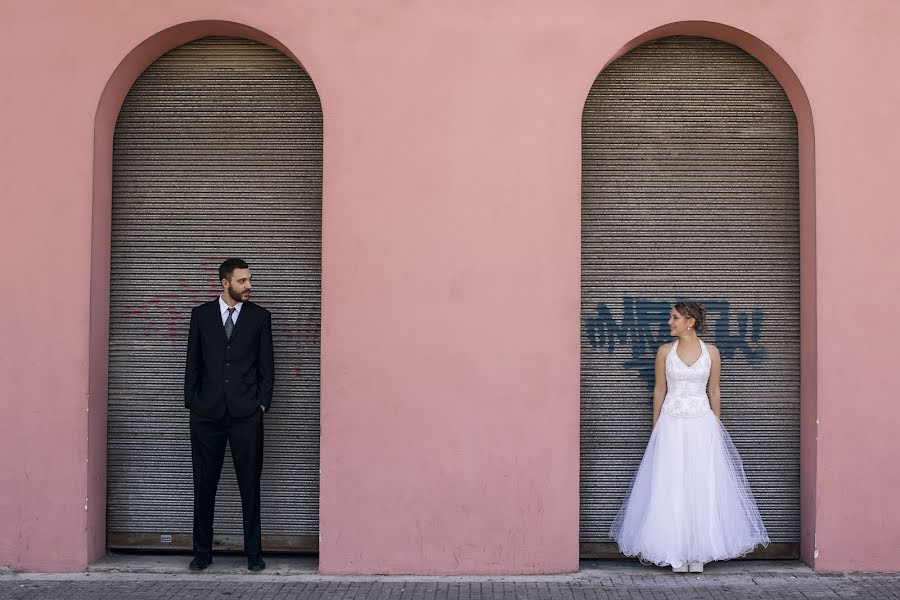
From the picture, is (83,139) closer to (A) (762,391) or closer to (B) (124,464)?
(B) (124,464)

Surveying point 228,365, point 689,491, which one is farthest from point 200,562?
point 689,491

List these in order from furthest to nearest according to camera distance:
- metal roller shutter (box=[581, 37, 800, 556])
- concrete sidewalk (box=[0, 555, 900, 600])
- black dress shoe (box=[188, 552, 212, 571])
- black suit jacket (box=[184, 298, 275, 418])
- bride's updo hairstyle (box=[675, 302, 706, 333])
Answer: metal roller shutter (box=[581, 37, 800, 556])
black dress shoe (box=[188, 552, 212, 571])
bride's updo hairstyle (box=[675, 302, 706, 333])
black suit jacket (box=[184, 298, 275, 418])
concrete sidewalk (box=[0, 555, 900, 600])

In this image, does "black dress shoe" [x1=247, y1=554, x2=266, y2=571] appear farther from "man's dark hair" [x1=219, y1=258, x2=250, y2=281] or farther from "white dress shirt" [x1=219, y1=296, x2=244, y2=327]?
"man's dark hair" [x1=219, y1=258, x2=250, y2=281]

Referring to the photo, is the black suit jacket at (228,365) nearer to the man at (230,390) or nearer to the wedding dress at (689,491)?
the man at (230,390)

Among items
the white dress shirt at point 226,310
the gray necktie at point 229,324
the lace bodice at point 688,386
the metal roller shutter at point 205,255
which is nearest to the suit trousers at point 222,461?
the metal roller shutter at point 205,255

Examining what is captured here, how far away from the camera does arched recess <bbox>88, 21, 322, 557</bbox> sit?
6.99m

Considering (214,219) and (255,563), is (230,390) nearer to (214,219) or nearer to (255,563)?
(255,563)

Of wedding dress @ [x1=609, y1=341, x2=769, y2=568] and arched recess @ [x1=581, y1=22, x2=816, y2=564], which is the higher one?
arched recess @ [x1=581, y1=22, x2=816, y2=564]

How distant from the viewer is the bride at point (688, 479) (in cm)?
641

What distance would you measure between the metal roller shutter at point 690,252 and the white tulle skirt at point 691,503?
0.39 m

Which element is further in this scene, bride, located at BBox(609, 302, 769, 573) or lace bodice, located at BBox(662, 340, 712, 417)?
lace bodice, located at BBox(662, 340, 712, 417)

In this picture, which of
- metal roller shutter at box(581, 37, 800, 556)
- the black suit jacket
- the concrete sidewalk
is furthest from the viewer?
metal roller shutter at box(581, 37, 800, 556)

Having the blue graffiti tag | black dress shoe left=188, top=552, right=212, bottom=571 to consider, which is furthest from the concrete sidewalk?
the blue graffiti tag

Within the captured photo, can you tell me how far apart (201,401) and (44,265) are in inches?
59.4
